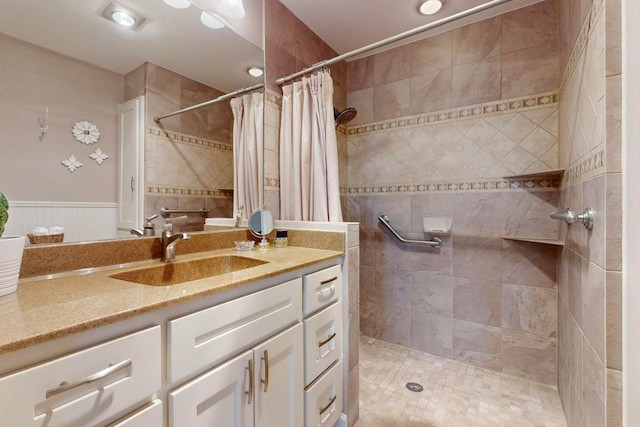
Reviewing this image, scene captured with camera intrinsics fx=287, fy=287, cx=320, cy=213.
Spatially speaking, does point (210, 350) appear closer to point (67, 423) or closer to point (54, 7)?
point (67, 423)

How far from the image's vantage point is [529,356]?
1.89 m

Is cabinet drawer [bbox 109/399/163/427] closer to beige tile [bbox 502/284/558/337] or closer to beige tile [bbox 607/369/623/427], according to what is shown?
beige tile [bbox 607/369/623/427]

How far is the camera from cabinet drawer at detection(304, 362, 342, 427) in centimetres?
118

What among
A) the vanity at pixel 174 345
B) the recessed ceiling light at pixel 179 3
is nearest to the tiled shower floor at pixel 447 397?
the vanity at pixel 174 345

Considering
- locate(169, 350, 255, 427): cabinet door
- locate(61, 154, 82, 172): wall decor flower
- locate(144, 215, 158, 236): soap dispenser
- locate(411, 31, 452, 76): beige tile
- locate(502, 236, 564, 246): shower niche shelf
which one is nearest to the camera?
locate(169, 350, 255, 427): cabinet door

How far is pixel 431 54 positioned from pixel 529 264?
5.45 ft

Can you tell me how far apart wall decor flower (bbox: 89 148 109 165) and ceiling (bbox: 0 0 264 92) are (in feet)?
1.11

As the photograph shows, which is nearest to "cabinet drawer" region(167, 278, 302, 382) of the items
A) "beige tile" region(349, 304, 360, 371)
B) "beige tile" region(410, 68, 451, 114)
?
"beige tile" region(349, 304, 360, 371)

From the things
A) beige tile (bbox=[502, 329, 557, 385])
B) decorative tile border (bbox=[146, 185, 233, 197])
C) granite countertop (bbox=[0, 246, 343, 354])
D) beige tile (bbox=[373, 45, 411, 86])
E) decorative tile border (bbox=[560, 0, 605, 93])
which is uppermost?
beige tile (bbox=[373, 45, 411, 86])

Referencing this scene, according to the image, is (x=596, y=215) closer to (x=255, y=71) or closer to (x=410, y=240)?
(x=410, y=240)

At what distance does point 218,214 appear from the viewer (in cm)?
161

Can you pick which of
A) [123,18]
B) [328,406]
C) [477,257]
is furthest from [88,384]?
[477,257]

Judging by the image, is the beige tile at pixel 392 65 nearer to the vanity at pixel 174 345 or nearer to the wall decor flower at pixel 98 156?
the vanity at pixel 174 345

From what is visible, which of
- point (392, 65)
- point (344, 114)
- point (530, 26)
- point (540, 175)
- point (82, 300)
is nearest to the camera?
point (82, 300)
